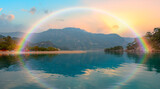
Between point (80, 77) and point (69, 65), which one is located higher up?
point (80, 77)

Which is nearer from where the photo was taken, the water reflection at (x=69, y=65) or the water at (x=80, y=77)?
the water at (x=80, y=77)

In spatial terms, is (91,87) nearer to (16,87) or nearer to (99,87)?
(99,87)

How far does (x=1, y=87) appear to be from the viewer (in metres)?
19.8

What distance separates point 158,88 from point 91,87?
950 centimetres

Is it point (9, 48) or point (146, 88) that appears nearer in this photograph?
point (146, 88)

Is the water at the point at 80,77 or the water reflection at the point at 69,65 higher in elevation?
the water at the point at 80,77

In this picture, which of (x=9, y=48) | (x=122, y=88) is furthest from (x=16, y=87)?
(x=9, y=48)

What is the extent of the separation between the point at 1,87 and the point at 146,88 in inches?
820

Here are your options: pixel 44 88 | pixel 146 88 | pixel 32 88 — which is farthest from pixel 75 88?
pixel 146 88

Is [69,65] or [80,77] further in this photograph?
[69,65]

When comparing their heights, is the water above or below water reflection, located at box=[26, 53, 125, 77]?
above

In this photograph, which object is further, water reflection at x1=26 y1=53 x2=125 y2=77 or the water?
water reflection at x1=26 y1=53 x2=125 y2=77

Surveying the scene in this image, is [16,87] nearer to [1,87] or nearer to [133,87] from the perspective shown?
[1,87]

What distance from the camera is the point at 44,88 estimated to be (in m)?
19.8
